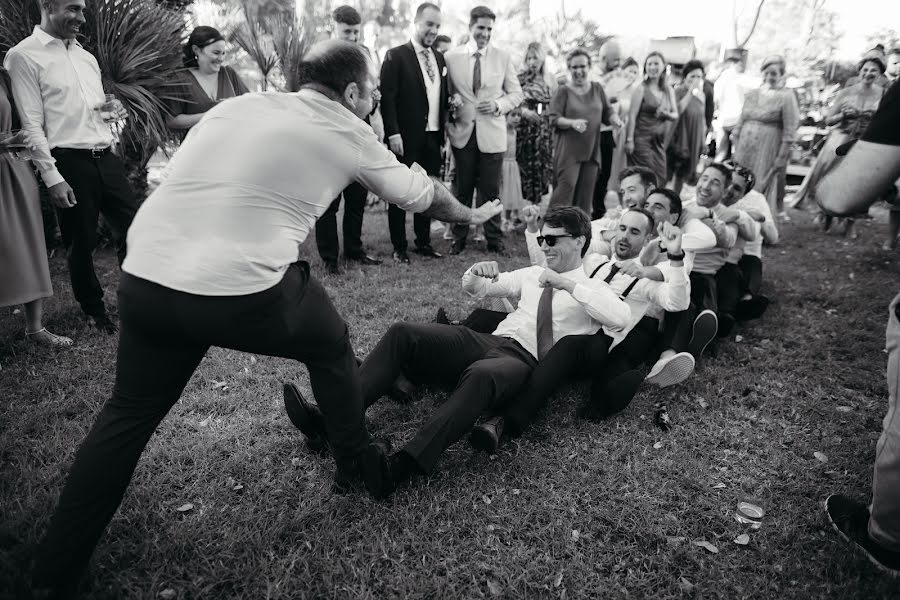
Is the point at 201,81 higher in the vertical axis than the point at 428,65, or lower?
lower

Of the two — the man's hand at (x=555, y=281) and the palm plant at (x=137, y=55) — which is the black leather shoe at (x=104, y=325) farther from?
the man's hand at (x=555, y=281)

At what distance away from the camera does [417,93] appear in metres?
6.03

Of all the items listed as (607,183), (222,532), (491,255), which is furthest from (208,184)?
(607,183)

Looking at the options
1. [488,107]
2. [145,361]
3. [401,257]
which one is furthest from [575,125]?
[145,361]

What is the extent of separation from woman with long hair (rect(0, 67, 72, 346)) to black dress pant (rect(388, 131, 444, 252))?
10.9ft

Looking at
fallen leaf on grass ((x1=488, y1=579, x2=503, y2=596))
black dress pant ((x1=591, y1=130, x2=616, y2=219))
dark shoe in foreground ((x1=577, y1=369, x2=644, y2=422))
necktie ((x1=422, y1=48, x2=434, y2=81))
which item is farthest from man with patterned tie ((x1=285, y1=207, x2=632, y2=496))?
black dress pant ((x1=591, y1=130, x2=616, y2=219))

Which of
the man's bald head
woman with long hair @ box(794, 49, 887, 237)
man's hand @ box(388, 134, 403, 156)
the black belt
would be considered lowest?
man's hand @ box(388, 134, 403, 156)

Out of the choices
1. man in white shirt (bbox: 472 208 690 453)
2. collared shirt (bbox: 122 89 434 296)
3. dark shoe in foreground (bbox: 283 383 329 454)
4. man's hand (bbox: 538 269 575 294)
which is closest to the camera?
collared shirt (bbox: 122 89 434 296)

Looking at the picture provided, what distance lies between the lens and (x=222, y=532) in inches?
97.3

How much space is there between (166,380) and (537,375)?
6.15ft

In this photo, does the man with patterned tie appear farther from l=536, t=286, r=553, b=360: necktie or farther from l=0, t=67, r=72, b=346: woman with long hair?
l=0, t=67, r=72, b=346: woman with long hair

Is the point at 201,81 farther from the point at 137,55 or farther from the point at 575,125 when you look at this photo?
the point at 575,125

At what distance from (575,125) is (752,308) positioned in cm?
311

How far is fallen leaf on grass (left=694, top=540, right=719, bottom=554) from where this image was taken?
245 centimetres
